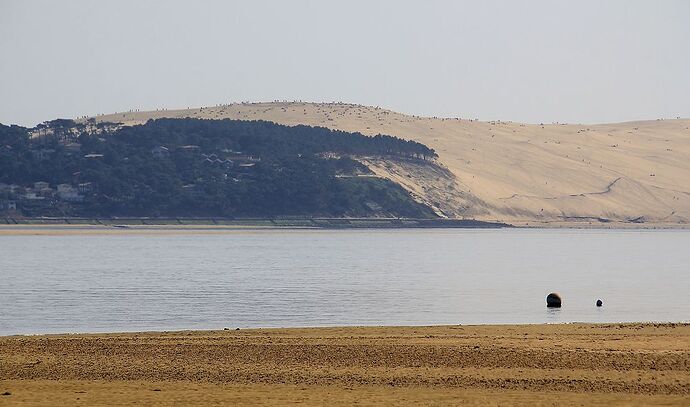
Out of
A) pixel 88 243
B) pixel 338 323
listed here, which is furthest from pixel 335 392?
pixel 88 243

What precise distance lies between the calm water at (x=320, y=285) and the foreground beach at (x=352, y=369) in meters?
9.97

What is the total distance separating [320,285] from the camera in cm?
7281

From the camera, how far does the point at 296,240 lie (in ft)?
503

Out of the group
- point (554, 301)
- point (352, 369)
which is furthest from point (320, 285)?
point (352, 369)

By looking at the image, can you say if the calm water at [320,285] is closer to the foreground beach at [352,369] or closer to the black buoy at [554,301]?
the black buoy at [554,301]

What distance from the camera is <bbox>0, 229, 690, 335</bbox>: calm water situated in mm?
51719

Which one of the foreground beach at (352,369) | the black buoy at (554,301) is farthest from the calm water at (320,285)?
the foreground beach at (352,369)

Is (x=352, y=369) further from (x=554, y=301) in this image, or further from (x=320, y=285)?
(x=320, y=285)

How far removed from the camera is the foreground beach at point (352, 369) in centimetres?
2761

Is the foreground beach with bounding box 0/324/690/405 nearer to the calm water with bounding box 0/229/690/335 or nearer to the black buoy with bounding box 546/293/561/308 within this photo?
the calm water with bounding box 0/229/690/335

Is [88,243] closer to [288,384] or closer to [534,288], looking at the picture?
[534,288]

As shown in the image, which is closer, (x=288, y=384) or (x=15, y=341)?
(x=288, y=384)

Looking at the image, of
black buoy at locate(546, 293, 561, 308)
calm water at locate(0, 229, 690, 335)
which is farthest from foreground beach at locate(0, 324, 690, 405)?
black buoy at locate(546, 293, 561, 308)

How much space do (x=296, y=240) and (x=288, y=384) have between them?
124m
